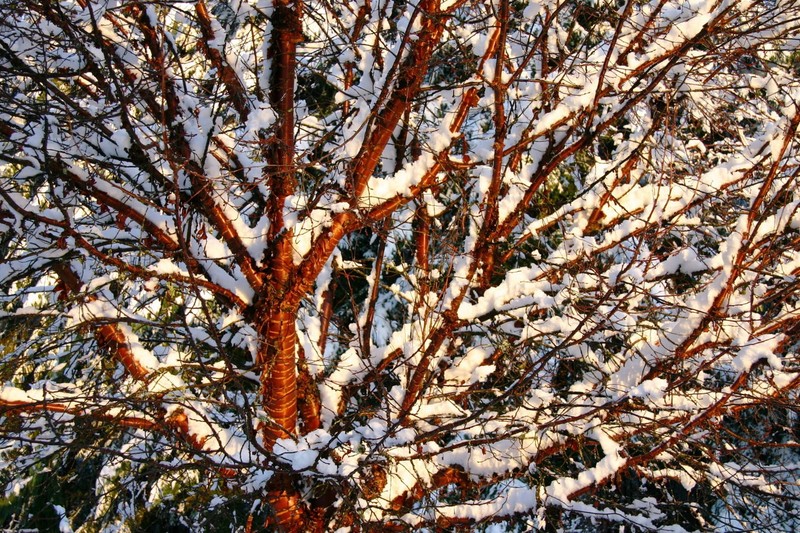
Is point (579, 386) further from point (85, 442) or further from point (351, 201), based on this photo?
point (85, 442)

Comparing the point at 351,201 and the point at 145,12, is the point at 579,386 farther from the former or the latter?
the point at 145,12

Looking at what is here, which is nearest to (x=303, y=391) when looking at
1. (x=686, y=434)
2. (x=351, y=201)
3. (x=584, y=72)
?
(x=351, y=201)

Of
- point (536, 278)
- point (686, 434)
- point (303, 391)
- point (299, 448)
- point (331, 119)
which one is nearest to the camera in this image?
point (686, 434)

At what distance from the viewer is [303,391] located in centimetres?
389

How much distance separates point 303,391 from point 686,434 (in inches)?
90.2

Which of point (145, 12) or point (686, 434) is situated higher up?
point (145, 12)

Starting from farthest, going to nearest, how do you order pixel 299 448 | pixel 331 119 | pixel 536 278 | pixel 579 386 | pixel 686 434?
pixel 331 119 → pixel 536 278 → pixel 579 386 → pixel 299 448 → pixel 686 434

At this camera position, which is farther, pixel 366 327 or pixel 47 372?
pixel 47 372

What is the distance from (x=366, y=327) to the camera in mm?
4113

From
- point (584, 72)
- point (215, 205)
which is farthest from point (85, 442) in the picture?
point (584, 72)

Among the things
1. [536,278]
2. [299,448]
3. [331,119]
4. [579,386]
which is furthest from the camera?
[331,119]

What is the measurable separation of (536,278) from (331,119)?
2.53 metres

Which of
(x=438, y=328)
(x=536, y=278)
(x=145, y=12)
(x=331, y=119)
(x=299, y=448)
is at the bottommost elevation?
(x=299, y=448)

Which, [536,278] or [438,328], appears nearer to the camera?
[438,328]
